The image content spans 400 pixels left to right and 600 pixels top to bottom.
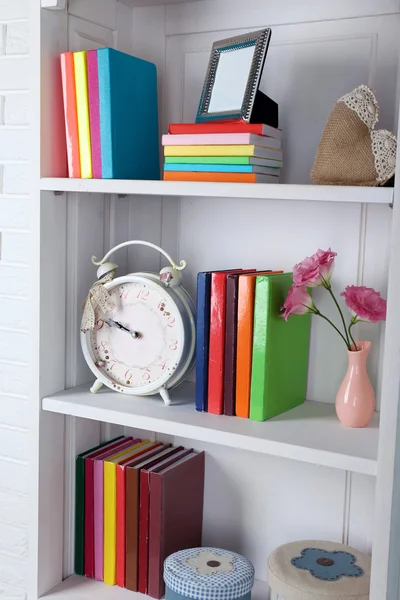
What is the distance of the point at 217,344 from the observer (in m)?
1.40

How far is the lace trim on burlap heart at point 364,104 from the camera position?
1.27 meters

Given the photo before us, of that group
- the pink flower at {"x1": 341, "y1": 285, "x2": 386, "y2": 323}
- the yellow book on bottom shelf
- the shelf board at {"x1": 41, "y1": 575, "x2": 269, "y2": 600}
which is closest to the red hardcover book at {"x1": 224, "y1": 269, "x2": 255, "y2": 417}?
the pink flower at {"x1": 341, "y1": 285, "x2": 386, "y2": 323}

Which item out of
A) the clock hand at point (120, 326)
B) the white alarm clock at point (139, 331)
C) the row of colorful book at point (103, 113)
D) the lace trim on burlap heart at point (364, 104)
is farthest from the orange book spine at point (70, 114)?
the lace trim on burlap heart at point (364, 104)

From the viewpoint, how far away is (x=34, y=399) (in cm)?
149

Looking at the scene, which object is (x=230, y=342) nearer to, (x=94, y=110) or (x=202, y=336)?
(x=202, y=336)

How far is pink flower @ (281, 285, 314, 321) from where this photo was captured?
1.36 metres

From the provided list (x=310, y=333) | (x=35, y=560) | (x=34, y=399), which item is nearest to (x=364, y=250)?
(x=310, y=333)

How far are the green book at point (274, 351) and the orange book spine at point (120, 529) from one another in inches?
13.2

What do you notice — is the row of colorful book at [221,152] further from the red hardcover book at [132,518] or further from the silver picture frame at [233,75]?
the red hardcover book at [132,518]

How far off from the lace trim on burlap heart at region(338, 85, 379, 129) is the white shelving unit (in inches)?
4.7

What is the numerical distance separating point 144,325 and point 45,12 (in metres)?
0.60

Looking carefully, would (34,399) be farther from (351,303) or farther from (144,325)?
(351,303)

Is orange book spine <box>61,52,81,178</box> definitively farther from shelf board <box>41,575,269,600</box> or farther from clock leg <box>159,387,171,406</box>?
shelf board <box>41,575,269,600</box>

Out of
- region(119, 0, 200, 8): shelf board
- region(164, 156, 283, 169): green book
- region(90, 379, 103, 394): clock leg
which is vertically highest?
region(119, 0, 200, 8): shelf board
